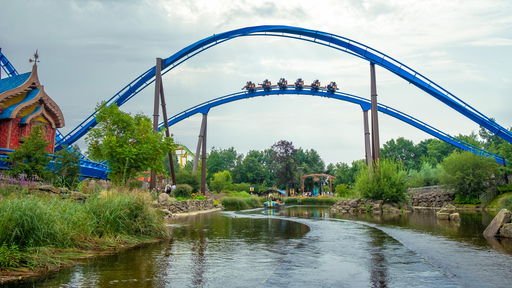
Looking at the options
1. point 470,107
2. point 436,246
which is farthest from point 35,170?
point 470,107

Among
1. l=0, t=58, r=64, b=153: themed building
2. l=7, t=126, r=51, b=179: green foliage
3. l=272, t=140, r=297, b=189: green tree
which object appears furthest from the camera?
l=272, t=140, r=297, b=189: green tree

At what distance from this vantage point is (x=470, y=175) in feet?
111

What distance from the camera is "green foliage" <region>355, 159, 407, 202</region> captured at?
27406 millimetres

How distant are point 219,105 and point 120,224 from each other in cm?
2730

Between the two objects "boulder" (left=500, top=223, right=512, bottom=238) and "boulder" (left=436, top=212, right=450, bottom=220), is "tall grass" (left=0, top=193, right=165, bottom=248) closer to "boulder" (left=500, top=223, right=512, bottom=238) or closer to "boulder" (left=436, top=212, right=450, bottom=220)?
"boulder" (left=500, top=223, right=512, bottom=238)

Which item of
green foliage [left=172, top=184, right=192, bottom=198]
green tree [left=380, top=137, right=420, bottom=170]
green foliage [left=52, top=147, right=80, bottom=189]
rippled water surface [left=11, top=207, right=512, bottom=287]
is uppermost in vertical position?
green tree [left=380, top=137, right=420, bottom=170]

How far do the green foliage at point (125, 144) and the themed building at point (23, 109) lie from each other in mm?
2980

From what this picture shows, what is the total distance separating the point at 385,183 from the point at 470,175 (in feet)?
36.6

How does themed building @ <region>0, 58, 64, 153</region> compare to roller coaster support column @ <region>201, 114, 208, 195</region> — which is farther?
roller coaster support column @ <region>201, 114, 208, 195</region>

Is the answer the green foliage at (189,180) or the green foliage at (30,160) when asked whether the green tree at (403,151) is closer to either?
the green foliage at (189,180)

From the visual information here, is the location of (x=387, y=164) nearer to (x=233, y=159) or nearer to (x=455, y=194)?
(x=455, y=194)

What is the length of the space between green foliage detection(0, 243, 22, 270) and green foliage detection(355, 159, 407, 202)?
950 inches

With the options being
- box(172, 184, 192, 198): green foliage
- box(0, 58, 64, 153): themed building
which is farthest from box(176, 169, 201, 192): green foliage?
box(0, 58, 64, 153): themed building

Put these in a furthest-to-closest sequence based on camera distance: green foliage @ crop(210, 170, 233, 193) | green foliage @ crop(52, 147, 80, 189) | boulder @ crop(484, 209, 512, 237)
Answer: green foliage @ crop(210, 170, 233, 193) → green foliage @ crop(52, 147, 80, 189) → boulder @ crop(484, 209, 512, 237)
